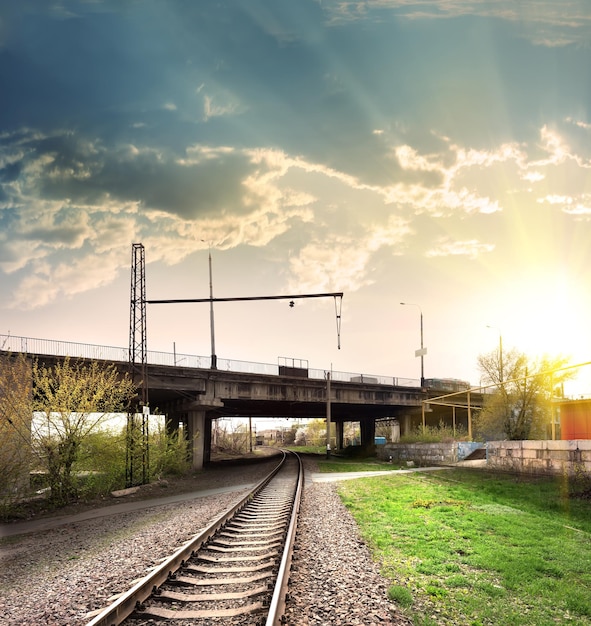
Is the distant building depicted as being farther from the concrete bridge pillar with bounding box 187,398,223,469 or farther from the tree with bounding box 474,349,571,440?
the concrete bridge pillar with bounding box 187,398,223,469

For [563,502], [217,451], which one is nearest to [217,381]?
[563,502]

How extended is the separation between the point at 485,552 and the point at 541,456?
12.6 meters

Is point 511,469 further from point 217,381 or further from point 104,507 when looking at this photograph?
point 217,381

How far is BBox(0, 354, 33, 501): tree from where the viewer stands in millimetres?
16312

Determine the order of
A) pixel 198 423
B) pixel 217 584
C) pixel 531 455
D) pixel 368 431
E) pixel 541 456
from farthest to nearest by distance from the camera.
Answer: pixel 368 431, pixel 198 423, pixel 531 455, pixel 541 456, pixel 217 584

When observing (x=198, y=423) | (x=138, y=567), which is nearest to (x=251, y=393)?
(x=198, y=423)

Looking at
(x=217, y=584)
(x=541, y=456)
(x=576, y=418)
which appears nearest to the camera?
(x=217, y=584)

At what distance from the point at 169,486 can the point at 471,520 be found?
17003 mm

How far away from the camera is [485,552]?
354 inches

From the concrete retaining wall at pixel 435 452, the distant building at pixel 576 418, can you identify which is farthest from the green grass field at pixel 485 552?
the concrete retaining wall at pixel 435 452

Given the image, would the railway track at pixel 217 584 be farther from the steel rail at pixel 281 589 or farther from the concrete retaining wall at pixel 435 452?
the concrete retaining wall at pixel 435 452

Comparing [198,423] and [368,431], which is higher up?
[198,423]

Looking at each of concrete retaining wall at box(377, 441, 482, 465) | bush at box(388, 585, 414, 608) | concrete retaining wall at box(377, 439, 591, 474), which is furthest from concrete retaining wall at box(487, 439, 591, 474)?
bush at box(388, 585, 414, 608)

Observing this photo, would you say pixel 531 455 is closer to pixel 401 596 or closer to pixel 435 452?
pixel 435 452
